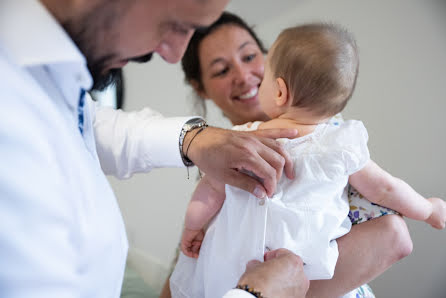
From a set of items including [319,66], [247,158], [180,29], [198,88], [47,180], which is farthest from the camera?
[198,88]

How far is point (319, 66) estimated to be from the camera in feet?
2.89

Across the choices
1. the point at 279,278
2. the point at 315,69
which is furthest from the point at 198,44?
the point at 279,278

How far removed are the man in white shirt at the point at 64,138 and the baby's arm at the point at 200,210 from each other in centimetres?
29

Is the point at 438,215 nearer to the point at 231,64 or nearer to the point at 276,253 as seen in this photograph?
the point at 276,253

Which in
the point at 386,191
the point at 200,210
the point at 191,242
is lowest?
the point at 191,242

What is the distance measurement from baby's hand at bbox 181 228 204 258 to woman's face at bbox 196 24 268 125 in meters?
0.68

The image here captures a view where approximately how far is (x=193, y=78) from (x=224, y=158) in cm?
95

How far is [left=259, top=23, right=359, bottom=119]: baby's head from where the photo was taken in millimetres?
886

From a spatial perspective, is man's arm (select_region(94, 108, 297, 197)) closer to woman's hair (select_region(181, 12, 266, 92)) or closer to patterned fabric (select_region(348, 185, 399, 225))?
patterned fabric (select_region(348, 185, 399, 225))

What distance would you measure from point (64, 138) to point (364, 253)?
32.4 inches

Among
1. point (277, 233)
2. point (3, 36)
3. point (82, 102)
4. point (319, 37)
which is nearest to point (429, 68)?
point (319, 37)

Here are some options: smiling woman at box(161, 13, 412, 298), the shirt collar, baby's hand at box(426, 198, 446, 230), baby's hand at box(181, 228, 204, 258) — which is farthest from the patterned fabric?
the shirt collar

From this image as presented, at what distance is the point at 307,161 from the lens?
87 cm

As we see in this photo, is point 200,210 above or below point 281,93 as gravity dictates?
below
